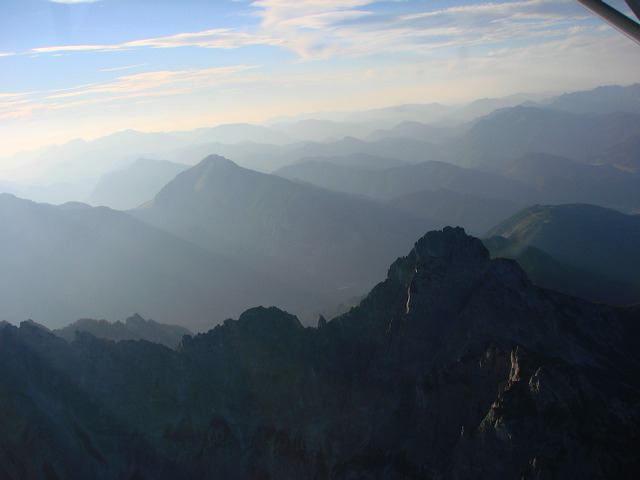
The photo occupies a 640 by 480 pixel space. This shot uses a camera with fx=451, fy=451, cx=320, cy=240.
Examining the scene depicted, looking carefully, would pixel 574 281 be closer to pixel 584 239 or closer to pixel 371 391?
pixel 584 239

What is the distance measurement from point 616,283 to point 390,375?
100 meters

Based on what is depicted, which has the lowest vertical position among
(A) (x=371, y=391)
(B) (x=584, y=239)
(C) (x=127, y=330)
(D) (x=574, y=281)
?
(B) (x=584, y=239)

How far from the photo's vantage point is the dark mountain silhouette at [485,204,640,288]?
14888 centimetres

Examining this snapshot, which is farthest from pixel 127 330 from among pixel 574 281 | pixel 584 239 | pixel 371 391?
pixel 584 239

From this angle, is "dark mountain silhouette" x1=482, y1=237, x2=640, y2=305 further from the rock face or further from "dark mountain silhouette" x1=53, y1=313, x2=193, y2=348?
"dark mountain silhouette" x1=53, y1=313, x2=193, y2=348

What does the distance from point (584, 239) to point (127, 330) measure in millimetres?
162836

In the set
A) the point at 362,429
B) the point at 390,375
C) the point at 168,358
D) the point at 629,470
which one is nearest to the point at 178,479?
the point at 168,358

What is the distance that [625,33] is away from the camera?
10.4m

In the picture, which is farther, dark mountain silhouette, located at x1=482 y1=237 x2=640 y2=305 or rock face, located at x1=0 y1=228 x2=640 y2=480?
dark mountain silhouette, located at x1=482 y1=237 x2=640 y2=305

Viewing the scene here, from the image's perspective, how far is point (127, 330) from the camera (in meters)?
107

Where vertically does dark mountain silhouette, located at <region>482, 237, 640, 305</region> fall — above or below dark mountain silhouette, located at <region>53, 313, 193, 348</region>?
below

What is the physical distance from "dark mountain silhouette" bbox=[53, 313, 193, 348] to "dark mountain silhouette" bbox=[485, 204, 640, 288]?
362 ft

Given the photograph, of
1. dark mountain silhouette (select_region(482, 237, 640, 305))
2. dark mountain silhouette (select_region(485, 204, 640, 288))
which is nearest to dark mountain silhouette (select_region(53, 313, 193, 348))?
dark mountain silhouette (select_region(482, 237, 640, 305))

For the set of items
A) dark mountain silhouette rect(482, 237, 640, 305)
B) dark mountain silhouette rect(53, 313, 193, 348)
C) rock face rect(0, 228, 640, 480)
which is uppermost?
rock face rect(0, 228, 640, 480)
